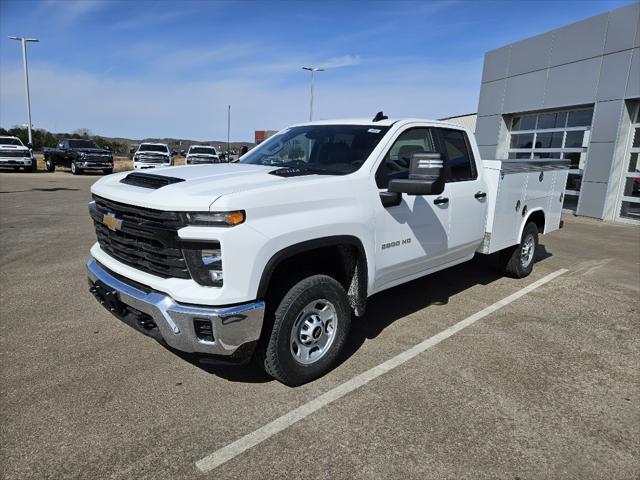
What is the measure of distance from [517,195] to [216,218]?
418 centimetres

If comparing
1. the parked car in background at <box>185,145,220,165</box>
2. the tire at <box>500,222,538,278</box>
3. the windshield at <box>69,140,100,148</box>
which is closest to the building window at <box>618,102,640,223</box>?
the tire at <box>500,222,538,278</box>

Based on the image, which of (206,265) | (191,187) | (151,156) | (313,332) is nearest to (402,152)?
(313,332)

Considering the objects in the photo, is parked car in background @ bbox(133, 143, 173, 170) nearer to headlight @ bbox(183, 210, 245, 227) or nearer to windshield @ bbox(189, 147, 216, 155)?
windshield @ bbox(189, 147, 216, 155)

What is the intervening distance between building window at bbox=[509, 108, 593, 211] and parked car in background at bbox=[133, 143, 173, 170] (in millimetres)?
16285

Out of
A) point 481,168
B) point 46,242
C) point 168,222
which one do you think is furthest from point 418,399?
point 46,242

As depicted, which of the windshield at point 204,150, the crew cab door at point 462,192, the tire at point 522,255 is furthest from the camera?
the windshield at point 204,150

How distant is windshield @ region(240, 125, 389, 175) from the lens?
148 inches

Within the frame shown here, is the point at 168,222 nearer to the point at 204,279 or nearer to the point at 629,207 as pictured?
the point at 204,279

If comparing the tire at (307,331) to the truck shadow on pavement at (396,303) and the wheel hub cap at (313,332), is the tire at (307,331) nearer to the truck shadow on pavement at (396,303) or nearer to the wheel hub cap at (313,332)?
the wheel hub cap at (313,332)

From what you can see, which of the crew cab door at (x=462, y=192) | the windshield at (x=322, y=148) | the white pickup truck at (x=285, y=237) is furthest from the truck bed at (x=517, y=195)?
the windshield at (x=322, y=148)

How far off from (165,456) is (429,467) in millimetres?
1487

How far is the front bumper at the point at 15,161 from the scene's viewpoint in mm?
22423

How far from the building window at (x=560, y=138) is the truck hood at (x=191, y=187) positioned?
1161 centimetres

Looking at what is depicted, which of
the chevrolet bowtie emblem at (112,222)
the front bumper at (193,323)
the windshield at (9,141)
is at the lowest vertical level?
the front bumper at (193,323)
